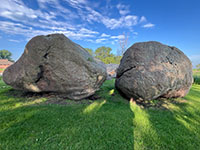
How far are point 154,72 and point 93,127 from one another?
118 inches

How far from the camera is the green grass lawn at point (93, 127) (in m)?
2.08

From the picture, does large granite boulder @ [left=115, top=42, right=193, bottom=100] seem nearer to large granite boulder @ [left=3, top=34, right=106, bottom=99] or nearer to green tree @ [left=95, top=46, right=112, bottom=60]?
large granite boulder @ [left=3, top=34, right=106, bottom=99]

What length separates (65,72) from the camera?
3920 mm

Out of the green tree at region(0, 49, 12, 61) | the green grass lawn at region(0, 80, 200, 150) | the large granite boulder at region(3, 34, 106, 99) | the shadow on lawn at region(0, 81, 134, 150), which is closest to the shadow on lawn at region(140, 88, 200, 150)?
→ the green grass lawn at region(0, 80, 200, 150)

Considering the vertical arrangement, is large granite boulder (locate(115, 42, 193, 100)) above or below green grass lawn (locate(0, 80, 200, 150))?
above

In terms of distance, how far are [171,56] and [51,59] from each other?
5.12m

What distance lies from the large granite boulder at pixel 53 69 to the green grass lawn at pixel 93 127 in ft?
2.22

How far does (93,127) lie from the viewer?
2586mm

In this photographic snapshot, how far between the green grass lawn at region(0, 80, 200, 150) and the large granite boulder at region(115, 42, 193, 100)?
76 centimetres

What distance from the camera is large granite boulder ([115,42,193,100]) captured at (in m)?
3.77

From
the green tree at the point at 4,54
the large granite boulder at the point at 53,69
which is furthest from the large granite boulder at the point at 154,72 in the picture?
the green tree at the point at 4,54

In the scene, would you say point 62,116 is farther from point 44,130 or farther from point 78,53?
point 78,53

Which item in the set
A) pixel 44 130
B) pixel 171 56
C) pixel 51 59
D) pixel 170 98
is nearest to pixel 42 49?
pixel 51 59

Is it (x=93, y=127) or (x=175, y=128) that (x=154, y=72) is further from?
(x=93, y=127)
